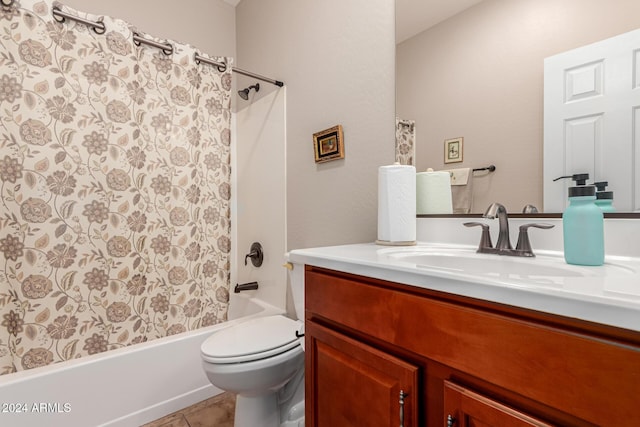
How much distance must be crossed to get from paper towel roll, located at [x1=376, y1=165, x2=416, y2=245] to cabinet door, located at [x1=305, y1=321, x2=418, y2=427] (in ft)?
1.39

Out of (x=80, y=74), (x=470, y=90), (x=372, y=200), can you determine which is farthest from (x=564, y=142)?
(x=80, y=74)

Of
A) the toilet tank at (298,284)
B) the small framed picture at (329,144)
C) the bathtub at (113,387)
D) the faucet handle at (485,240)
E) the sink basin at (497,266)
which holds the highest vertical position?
the small framed picture at (329,144)

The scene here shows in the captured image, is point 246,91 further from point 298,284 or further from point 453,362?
point 453,362

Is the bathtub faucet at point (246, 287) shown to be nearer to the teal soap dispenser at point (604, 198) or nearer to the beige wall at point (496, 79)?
the beige wall at point (496, 79)

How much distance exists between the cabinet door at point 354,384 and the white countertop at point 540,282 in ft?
0.58

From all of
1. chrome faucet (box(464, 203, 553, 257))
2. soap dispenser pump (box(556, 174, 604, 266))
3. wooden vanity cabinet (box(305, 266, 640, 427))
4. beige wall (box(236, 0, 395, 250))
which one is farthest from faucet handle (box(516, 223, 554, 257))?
beige wall (box(236, 0, 395, 250))

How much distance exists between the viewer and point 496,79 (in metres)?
1.00

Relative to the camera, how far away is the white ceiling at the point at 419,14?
3.63ft

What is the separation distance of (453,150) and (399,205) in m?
0.30

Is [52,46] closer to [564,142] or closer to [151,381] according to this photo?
[151,381]

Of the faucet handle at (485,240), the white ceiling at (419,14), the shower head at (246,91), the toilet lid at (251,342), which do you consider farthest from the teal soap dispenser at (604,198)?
the shower head at (246,91)

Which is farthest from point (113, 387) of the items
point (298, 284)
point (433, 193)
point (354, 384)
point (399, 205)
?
point (433, 193)

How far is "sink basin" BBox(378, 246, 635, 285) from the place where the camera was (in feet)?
1.76

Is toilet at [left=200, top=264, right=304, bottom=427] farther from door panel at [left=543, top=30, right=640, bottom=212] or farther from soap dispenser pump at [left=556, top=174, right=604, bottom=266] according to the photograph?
door panel at [left=543, top=30, right=640, bottom=212]
